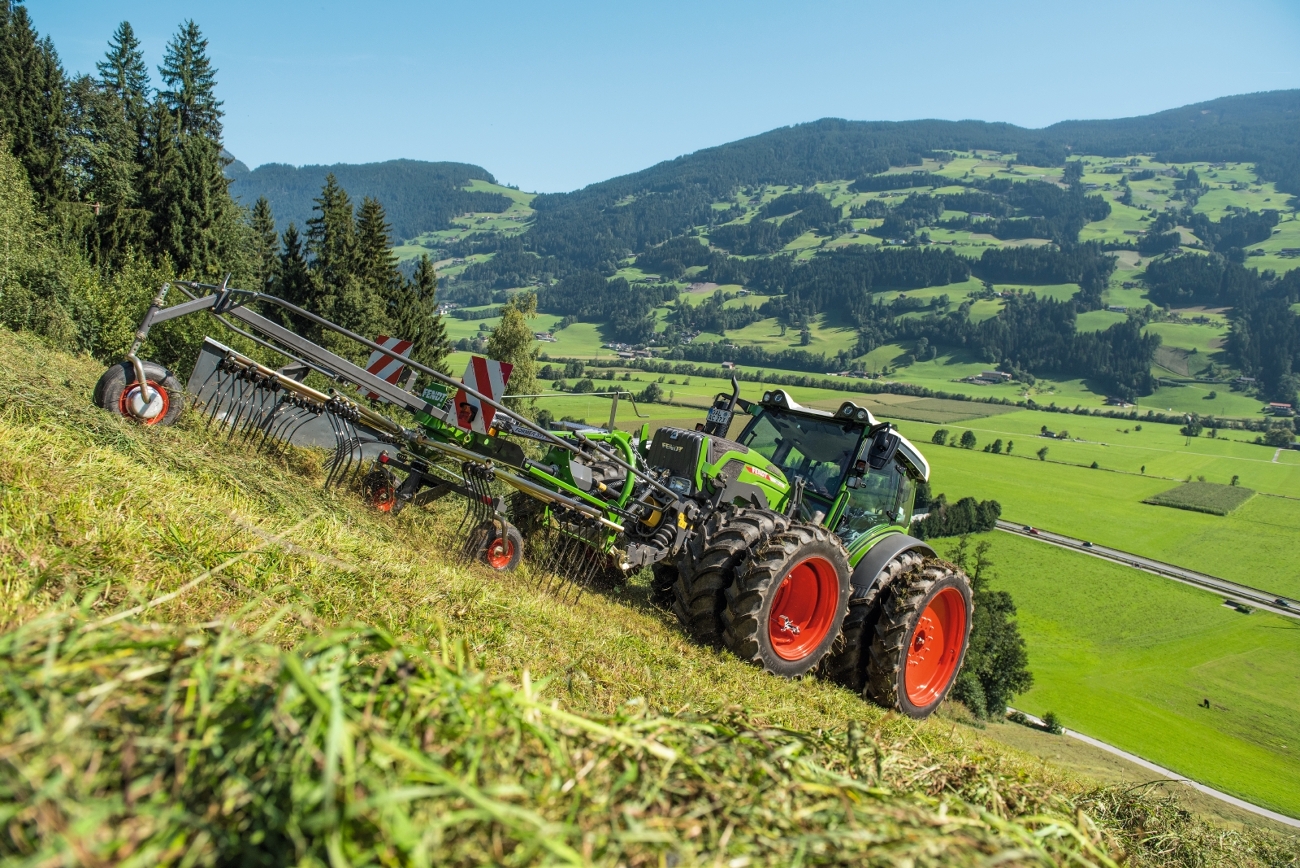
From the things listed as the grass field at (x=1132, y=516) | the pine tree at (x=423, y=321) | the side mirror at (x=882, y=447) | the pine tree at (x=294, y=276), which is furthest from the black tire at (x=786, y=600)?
the grass field at (x=1132, y=516)

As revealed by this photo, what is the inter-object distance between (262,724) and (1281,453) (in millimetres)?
112879

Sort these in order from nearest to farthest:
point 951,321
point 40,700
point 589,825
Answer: point 40,700, point 589,825, point 951,321

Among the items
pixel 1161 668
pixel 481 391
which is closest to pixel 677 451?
pixel 481 391

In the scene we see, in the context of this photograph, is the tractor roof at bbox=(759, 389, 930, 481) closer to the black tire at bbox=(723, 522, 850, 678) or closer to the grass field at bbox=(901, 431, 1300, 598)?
the black tire at bbox=(723, 522, 850, 678)

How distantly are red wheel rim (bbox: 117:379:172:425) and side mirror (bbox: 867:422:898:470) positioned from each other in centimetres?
727

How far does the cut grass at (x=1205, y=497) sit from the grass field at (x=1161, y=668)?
20375mm

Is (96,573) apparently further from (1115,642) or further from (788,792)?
(1115,642)

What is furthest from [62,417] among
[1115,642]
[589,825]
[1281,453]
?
[1281,453]

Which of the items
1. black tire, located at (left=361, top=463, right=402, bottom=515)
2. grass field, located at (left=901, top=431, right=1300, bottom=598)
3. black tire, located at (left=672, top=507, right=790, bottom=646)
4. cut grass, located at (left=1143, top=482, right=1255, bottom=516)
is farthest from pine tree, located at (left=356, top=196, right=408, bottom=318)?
cut grass, located at (left=1143, top=482, right=1255, bottom=516)

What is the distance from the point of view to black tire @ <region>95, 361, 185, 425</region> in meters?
7.09

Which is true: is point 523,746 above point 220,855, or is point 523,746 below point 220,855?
below

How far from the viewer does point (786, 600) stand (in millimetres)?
7590

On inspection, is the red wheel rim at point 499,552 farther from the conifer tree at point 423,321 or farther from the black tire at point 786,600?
the conifer tree at point 423,321

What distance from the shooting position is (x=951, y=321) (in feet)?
466
